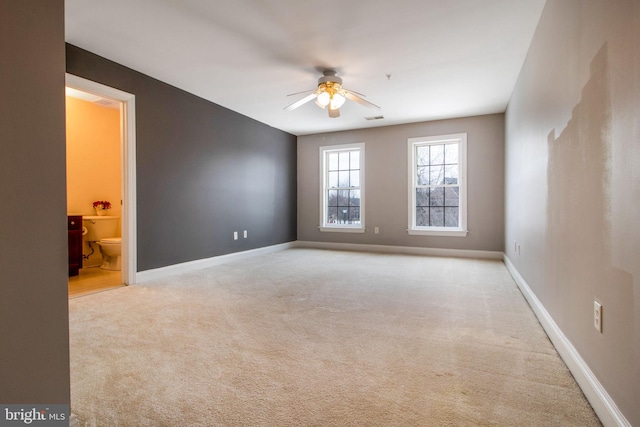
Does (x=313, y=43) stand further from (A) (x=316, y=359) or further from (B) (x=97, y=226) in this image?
(B) (x=97, y=226)

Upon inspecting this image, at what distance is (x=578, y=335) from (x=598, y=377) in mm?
290

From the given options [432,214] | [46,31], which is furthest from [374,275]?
[46,31]

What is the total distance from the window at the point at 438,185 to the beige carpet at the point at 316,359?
255 centimetres

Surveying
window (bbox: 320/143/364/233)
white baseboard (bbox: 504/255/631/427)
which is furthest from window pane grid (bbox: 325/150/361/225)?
white baseboard (bbox: 504/255/631/427)

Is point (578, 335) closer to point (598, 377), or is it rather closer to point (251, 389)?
point (598, 377)

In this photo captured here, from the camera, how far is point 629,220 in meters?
1.09

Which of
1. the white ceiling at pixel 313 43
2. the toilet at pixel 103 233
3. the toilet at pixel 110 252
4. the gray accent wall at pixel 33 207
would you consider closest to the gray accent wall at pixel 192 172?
the white ceiling at pixel 313 43

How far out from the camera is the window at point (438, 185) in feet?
17.8

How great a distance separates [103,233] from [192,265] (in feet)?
5.25

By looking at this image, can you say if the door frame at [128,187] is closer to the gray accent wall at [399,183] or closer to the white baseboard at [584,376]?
the gray accent wall at [399,183]

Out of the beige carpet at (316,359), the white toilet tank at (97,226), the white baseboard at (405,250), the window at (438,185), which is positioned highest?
the window at (438,185)

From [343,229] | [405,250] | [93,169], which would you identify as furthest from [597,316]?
[93,169]

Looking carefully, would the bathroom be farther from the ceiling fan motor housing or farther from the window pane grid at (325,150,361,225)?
the window pane grid at (325,150,361,225)

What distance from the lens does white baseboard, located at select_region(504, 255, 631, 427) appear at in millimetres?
1156
